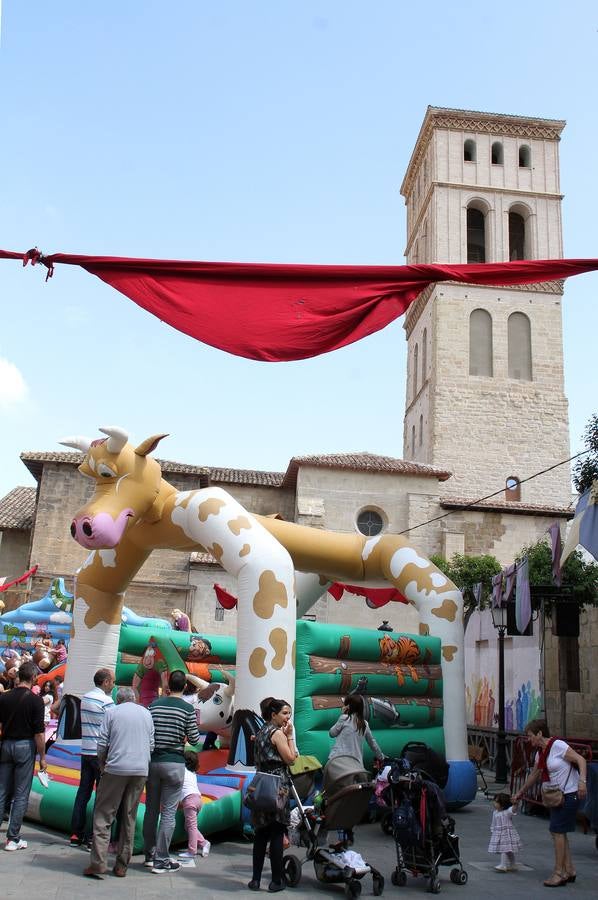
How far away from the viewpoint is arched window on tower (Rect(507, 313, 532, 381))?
1674 inches

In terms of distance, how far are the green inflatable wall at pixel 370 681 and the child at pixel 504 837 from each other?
226cm

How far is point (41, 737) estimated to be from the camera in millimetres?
7641

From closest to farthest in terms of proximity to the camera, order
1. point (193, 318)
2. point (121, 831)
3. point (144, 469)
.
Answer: point (193, 318), point (121, 831), point (144, 469)

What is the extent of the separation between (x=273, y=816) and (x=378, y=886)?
1095mm

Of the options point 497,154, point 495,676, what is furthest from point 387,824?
point 497,154

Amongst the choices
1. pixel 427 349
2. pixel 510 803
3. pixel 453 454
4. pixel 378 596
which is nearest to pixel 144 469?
pixel 510 803

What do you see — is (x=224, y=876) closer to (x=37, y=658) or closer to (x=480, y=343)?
(x=37, y=658)

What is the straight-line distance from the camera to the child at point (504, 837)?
789cm

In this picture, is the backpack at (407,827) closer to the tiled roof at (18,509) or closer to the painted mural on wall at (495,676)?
the painted mural on wall at (495,676)

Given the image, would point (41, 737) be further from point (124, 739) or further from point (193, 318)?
Result: point (193, 318)

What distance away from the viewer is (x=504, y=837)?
313 inches

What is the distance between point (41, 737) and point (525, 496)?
34362 millimetres

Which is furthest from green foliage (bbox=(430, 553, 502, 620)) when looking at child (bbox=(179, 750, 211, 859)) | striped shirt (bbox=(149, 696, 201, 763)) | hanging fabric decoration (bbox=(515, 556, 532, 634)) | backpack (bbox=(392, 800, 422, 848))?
striped shirt (bbox=(149, 696, 201, 763))

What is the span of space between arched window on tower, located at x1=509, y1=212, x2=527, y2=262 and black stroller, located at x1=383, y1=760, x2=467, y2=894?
43558 millimetres
